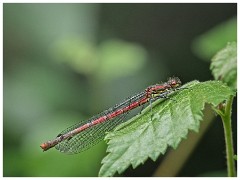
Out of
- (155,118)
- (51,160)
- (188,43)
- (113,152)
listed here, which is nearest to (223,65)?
(155,118)

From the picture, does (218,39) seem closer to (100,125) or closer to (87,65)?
(87,65)

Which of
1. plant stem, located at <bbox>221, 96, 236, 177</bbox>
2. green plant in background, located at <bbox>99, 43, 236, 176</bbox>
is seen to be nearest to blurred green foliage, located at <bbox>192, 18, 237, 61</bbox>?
green plant in background, located at <bbox>99, 43, 236, 176</bbox>

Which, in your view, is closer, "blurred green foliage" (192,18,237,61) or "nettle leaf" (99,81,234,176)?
"nettle leaf" (99,81,234,176)

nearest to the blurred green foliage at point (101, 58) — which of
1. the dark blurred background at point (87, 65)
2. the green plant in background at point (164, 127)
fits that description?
the dark blurred background at point (87, 65)

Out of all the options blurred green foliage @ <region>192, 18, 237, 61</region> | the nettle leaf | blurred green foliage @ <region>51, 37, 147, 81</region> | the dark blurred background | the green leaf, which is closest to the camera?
the nettle leaf

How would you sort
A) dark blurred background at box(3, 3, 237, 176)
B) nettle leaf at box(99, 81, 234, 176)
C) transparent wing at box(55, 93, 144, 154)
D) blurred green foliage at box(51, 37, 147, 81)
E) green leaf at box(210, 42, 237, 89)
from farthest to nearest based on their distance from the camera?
1. blurred green foliage at box(51, 37, 147, 81)
2. dark blurred background at box(3, 3, 237, 176)
3. transparent wing at box(55, 93, 144, 154)
4. green leaf at box(210, 42, 237, 89)
5. nettle leaf at box(99, 81, 234, 176)

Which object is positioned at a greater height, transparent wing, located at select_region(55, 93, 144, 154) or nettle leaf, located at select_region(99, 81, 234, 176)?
nettle leaf, located at select_region(99, 81, 234, 176)

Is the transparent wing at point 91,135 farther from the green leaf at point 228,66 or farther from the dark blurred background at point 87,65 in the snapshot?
the dark blurred background at point 87,65

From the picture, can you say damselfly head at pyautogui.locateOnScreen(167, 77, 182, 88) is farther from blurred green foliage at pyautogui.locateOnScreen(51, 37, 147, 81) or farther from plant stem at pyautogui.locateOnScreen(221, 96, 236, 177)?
blurred green foliage at pyautogui.locateOnScreen(51, 37, 147, 81)

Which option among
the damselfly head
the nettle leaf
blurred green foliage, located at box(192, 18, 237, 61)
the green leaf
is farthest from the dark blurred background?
the nettle leaf
